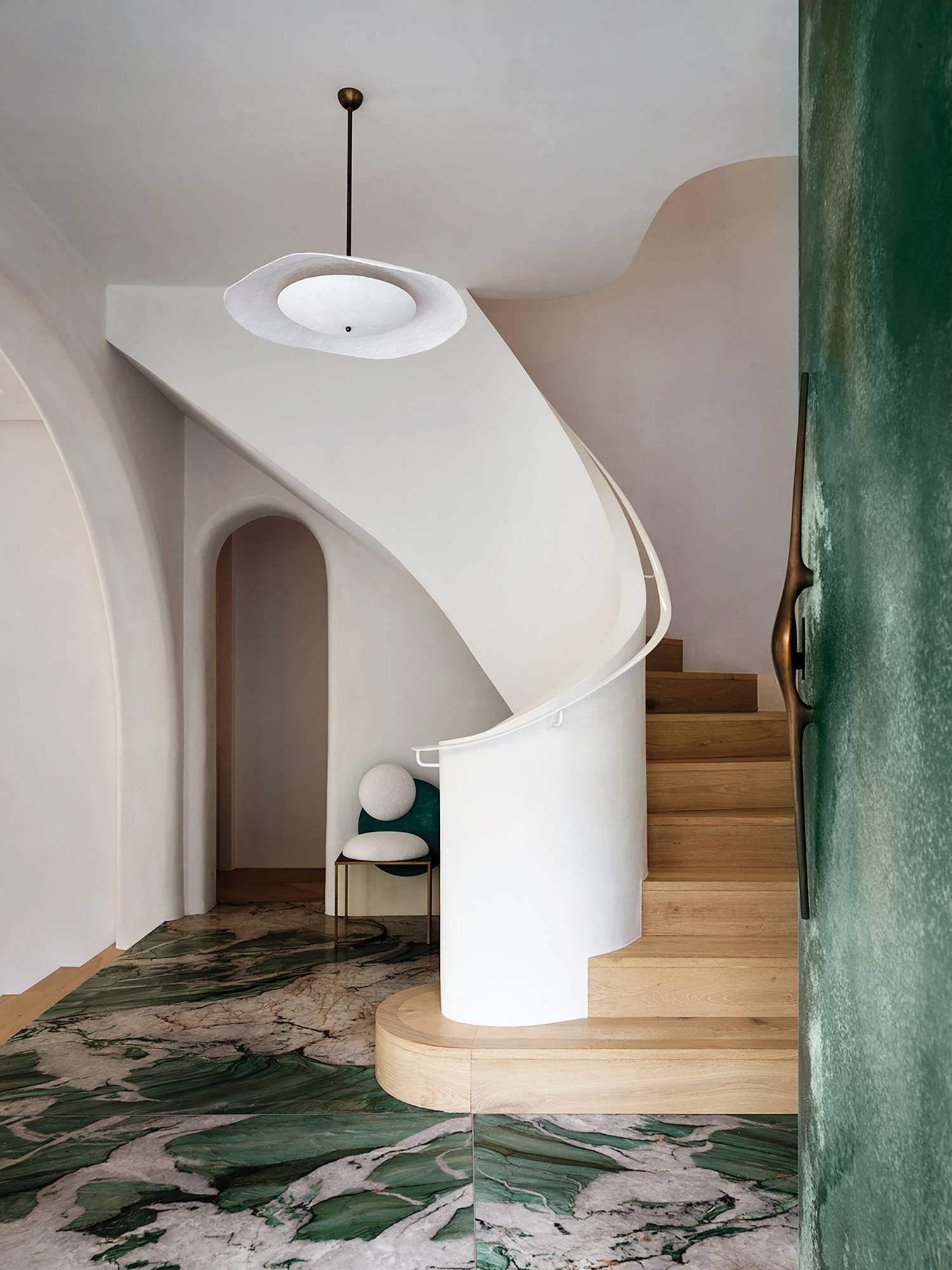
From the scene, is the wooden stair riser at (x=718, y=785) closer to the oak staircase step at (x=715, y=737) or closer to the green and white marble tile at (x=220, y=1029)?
the oak staircase step at (x=715, y=737)

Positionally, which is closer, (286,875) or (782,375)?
(782,375)

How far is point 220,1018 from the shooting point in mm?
4074

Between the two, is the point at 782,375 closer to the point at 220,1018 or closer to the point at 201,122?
the point at 201,122

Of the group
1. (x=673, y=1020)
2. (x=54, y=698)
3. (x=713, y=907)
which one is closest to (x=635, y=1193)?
(x=673, y=1020)

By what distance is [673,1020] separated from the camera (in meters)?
3.39

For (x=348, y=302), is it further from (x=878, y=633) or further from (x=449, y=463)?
(x=878, y=633)

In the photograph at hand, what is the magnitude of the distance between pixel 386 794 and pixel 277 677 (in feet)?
8.62

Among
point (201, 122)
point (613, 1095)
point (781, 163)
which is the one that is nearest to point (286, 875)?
point (613, 1095)

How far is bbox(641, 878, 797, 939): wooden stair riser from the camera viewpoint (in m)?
3.63

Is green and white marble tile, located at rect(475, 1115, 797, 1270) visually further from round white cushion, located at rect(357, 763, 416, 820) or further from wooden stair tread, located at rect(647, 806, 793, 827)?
round white cushion, located at rect(357, 763, 416, 820)

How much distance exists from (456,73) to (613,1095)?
3.27 metres

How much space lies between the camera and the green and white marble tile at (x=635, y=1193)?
7.75ft

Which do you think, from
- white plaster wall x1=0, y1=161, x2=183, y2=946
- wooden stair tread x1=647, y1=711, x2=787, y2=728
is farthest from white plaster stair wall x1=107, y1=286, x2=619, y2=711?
wooden stair tread x1=647, y1=711, x2=787, y2=728

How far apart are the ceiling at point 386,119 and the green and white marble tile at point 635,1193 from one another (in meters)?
3.29
